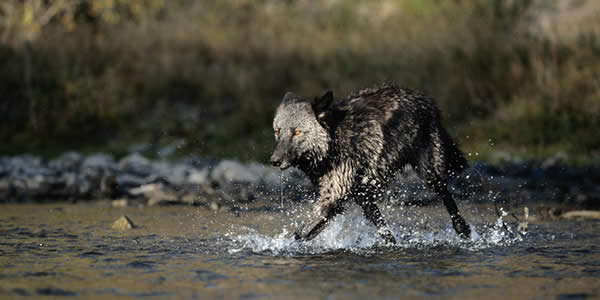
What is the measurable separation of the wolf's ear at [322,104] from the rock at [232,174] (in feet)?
18.3

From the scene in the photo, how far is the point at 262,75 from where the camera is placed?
17750 mm

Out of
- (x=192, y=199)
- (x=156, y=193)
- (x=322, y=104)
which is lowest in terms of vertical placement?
(x=192, y=199)

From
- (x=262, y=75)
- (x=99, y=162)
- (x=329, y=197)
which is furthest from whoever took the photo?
(x=262, y=75)

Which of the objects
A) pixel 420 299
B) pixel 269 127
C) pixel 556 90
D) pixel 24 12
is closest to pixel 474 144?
pixel 556 90

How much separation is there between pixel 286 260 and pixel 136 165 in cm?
808

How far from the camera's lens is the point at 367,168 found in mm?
7285

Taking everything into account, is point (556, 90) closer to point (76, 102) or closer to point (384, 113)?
point (384, 113)

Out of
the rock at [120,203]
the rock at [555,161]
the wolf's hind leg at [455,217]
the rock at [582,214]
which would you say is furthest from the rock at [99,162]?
the rock at [582,214]

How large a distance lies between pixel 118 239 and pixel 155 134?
9396mm

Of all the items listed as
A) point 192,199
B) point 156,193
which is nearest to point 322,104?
point 192,199

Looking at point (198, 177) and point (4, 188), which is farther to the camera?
point (198, 177)

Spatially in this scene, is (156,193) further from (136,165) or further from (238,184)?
(136,165)

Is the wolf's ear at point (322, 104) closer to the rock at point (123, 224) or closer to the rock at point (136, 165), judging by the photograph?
the rock at point (123, 224)

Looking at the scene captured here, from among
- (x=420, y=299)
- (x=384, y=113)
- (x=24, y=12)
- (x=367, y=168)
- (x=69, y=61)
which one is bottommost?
(x=420, y=299)
